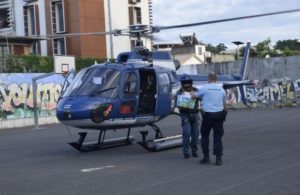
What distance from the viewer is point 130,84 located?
1515cm

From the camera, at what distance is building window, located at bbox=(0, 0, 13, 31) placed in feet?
172

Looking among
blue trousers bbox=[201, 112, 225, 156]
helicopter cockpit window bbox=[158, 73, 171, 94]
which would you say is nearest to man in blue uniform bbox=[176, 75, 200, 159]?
blue trousers bbox=[201, 112, 225, 156]

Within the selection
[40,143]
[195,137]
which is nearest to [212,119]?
A: [195,137]

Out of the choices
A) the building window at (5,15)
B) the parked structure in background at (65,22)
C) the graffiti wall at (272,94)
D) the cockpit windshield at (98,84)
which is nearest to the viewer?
the cockpit windshield at (98,84)

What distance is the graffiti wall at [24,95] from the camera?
30.2 m

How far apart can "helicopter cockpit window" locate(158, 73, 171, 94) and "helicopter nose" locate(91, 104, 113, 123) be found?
2.05 m

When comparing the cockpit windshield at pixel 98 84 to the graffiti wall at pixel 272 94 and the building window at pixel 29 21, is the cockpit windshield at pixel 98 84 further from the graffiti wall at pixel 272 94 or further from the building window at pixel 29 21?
the building window at pixel 29 21

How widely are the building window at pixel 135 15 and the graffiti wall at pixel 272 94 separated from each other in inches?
794

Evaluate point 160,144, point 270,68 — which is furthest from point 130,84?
point 270,68

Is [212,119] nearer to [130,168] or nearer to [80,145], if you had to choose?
[130,168]

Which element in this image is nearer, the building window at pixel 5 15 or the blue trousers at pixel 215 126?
the blue trousers at pixel 215 126

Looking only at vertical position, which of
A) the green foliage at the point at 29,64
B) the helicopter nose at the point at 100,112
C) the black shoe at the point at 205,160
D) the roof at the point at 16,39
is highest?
the roof at the point at 16,39

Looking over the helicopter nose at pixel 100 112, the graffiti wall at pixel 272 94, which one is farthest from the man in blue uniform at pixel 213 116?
the graffiti wall at pixel 272 94

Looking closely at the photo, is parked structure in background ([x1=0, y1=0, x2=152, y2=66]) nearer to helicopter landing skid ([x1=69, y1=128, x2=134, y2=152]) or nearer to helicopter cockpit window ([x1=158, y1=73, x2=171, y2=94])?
helicopter landing skid ([x1=69, y1=128, x2=134, y2=152])
